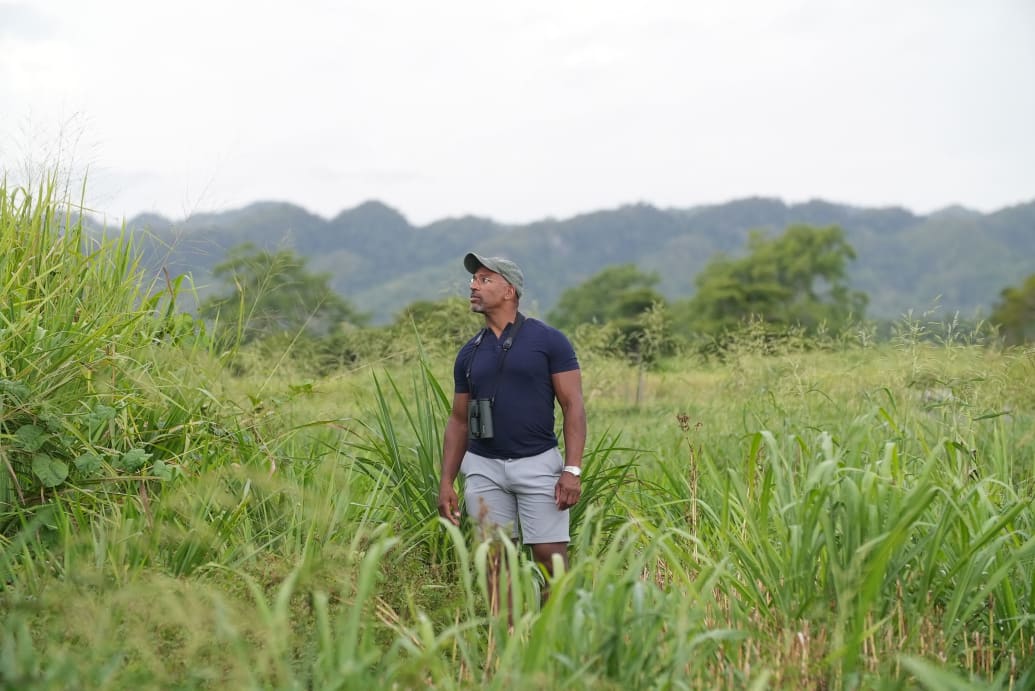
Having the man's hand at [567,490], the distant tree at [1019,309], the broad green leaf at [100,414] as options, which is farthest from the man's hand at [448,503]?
the distant tree at [1019,309]

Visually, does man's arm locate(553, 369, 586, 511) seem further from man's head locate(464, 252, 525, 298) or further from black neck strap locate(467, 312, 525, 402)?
man's head locate(464, 252, 525, 298)

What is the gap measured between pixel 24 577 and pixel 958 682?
10.0 feet

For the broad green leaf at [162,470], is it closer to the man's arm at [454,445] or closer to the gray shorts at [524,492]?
the man's arm at [454,445]

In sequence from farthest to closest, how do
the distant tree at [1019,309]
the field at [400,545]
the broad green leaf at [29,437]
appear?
the distant tree at [1019,309] < the broad green leaf at [29,437] < the field at [400,545]

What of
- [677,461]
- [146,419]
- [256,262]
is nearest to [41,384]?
[146,419]

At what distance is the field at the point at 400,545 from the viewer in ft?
8.84

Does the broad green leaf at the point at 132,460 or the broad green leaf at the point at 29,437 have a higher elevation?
the broad green leaf at the point at 29,437

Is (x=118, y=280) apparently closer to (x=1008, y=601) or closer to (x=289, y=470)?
(x=289, y=470)

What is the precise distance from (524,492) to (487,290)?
0.92 metres

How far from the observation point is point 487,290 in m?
4.34

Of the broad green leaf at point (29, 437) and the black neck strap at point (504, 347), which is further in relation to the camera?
the black neck strap at point (504, 347)

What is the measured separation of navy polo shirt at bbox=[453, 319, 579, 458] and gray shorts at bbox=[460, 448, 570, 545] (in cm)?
5

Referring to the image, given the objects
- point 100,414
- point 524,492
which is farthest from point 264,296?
point 524,492

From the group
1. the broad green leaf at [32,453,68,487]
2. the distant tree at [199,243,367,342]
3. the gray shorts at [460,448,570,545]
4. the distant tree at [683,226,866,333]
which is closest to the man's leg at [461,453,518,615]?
the gray shorts at [460,448,570,545]
